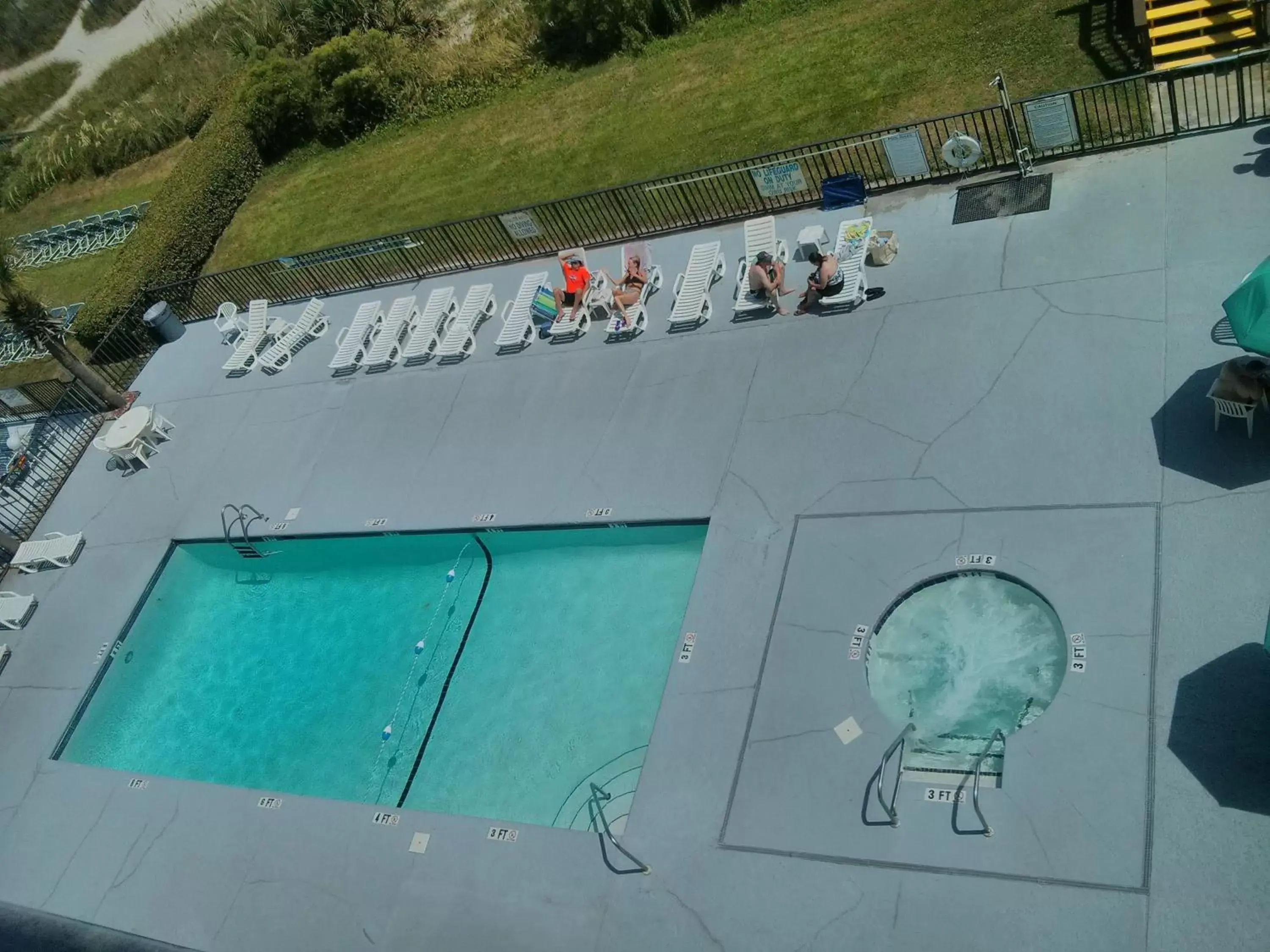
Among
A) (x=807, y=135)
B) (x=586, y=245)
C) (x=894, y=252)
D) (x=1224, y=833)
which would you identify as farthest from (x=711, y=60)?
(x=1224, y=833)

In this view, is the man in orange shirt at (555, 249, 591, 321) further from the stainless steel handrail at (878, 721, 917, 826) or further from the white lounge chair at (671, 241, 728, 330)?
the stainless steel handrail at (878, 721, 917, 826)

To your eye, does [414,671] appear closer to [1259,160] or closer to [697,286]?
[697,286]

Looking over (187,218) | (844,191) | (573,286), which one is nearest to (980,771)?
(844,191)

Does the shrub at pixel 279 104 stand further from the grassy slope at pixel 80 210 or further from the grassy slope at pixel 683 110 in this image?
the grassy slope at pixel 80 210

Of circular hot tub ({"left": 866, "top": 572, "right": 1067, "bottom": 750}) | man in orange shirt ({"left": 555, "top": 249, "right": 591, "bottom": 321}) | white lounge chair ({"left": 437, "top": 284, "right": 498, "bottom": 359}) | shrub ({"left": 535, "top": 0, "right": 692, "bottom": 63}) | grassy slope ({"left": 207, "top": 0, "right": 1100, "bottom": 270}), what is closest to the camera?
circular hot tub ({"left": 866, "top": 572, "right": 1067, "bottom": 750})

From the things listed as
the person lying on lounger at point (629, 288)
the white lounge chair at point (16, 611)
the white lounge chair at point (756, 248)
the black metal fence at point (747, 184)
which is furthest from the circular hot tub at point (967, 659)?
the white lounge chair at point (16, 611)

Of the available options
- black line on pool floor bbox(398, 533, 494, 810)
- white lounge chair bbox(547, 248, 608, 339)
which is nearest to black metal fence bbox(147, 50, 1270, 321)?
white lounge chair bbox(547, 248, 608, 339)

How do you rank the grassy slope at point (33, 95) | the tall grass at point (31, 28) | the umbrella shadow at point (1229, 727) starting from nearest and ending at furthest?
the umbrella shadow at point (1229, 727) < the grassy slope at point (33, 95) < the tall grass at point (31, 28)

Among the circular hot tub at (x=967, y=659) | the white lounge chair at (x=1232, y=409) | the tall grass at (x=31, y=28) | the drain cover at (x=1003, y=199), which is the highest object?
the tall grass at (x=31, y=28)
